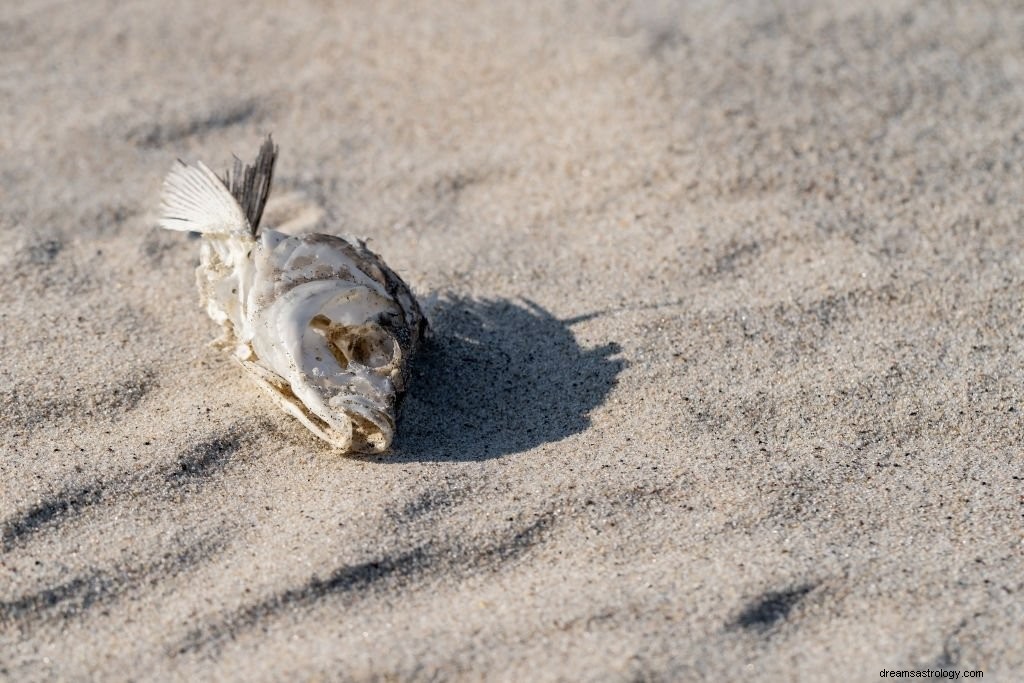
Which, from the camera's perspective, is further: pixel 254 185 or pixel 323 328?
pixel 254 185

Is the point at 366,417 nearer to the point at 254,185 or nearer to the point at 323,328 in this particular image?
the point at 323,328

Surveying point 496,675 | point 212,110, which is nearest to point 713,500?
point 496,675

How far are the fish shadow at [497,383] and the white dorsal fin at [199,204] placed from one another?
59 cm

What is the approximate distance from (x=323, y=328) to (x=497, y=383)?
1.64 feet

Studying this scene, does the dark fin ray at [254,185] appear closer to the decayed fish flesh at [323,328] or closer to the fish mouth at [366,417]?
the decayed fish flesh at [323,328]

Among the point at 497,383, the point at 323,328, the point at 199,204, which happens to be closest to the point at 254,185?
the point at 199,204

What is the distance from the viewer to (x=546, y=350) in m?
3.10

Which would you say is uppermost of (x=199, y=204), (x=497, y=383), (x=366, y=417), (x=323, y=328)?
(x=199, y=204)

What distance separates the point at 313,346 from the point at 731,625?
1116 millimetres

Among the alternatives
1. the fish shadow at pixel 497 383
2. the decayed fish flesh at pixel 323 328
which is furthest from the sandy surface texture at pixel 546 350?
the decayed fish flesh at pixel 323 328

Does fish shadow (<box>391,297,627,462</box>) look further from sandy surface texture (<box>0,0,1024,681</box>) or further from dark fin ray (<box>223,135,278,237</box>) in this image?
dark fin ray (<box>223,135,278,237</box>)

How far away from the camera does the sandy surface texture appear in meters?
2.29

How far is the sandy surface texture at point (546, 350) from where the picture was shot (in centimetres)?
229

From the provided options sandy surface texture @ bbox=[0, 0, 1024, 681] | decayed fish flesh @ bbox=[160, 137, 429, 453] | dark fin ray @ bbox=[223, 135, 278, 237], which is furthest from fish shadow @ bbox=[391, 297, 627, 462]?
dark fin ray @ bbox=[223, 135, 278, 237]
